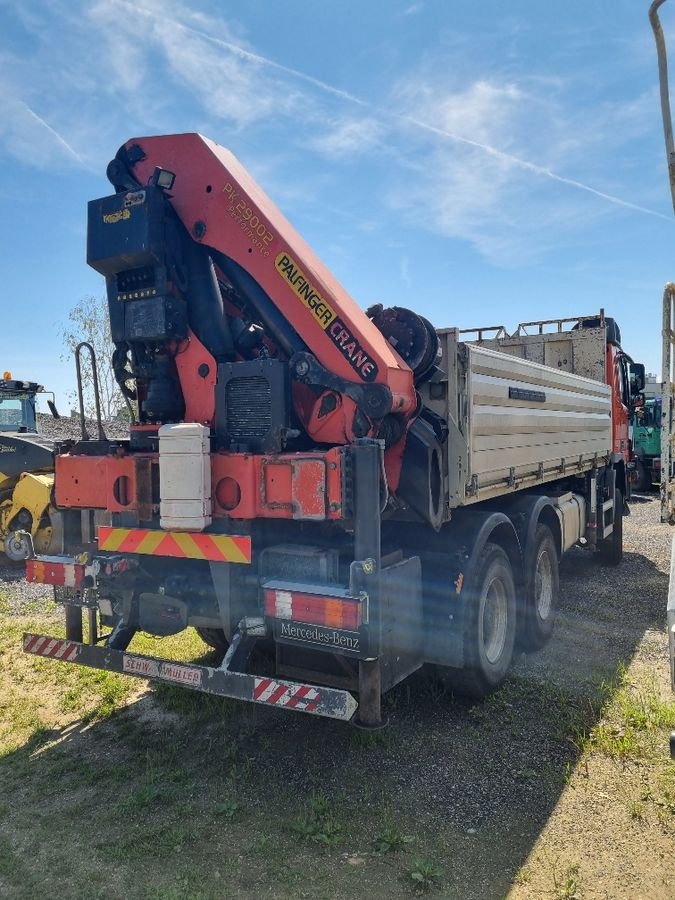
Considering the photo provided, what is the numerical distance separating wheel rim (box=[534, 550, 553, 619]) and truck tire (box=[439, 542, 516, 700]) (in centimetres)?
74

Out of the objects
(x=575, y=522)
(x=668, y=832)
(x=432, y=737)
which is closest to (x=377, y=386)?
(x=432, y=737)

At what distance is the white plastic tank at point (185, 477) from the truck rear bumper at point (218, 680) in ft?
2.37

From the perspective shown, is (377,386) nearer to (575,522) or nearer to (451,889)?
(451,889)

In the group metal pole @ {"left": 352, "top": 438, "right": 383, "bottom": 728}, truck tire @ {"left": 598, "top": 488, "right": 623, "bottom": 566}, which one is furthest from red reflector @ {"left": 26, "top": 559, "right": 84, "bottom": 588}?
truck tire @ {"left": 598, "top": 488, "right": 623, "bottom": 566}

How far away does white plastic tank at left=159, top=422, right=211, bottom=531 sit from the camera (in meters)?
3.44

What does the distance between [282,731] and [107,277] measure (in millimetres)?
2944

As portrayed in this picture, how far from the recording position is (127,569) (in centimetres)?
397

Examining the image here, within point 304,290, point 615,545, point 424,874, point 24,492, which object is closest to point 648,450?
point 615,545

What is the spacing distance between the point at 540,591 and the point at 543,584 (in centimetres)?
10

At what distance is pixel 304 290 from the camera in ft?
12.3

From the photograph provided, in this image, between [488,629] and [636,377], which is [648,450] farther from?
[488,629]

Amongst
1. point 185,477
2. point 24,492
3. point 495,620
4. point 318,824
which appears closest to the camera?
point 318,824

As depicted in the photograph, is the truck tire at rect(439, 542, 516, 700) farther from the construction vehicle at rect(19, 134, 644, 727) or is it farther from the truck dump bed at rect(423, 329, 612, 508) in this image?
the truck dump bed at rect(423, 329, 612, 508)

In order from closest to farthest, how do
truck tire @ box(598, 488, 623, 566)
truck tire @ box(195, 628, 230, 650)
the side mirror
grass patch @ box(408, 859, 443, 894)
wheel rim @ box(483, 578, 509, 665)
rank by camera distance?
1. grass patch @ box(408, 859, 443, 894)
2. wheel rim @ box(483, 578, 509, 665)
3. truck tire @ box(195, 628, 230, 650)
4. truck tire @ box(598, 488, 623, 566)
5. the side mirror
